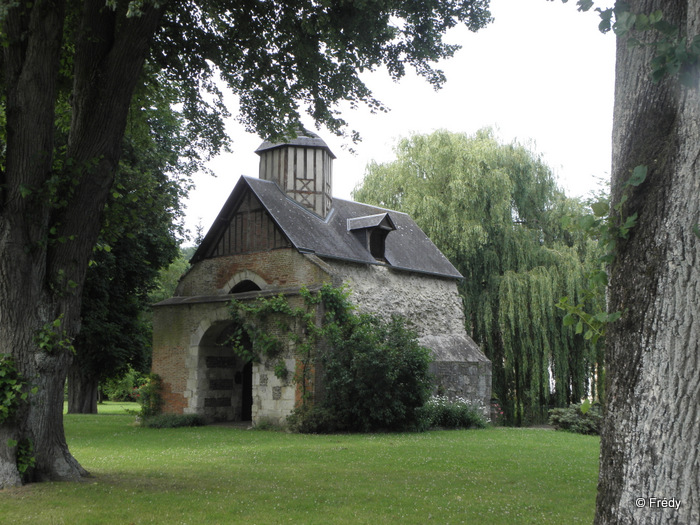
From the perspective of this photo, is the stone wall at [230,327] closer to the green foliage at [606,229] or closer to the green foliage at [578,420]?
the green foliage at [578,420]

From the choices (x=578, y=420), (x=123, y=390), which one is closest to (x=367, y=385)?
(x=578, y=420)

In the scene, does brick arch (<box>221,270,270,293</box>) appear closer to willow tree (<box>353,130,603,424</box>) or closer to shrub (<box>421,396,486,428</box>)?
shrub (<box>421,396,486,428</box>)

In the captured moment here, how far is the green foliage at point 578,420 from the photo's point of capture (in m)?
16.3

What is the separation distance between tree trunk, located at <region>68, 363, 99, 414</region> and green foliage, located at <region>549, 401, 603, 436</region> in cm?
1596

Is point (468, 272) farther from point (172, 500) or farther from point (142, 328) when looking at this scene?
point (172, 500)

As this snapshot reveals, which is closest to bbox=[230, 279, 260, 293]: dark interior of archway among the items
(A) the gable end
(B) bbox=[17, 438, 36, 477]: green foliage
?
(A) the gable end

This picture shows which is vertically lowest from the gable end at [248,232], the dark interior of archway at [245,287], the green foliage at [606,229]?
the green foliage at [606,229]

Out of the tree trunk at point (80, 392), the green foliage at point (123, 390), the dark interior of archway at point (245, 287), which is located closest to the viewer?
the dark interior of archway at point (245, 287)

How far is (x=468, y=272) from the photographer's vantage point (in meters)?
22.6

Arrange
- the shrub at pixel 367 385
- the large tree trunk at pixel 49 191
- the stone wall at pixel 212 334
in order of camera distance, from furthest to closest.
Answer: the stone wall at pixel 212 334 → the shrub at pixel 367 385 → the large tree trunk at pixel 49 191

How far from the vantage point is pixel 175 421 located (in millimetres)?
16469

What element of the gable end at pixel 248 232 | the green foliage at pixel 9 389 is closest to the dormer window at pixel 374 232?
the gable end at pixel 248 232

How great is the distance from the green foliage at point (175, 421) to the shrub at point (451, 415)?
248 inches

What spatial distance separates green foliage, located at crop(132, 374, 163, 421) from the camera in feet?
57.9
